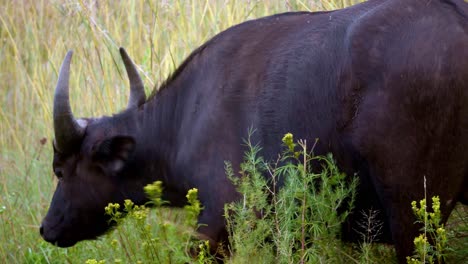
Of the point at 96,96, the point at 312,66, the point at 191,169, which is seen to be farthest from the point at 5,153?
the point at 312,66

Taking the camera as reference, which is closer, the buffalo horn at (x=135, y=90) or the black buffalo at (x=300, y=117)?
the black buffalo at (x=300, y=117)

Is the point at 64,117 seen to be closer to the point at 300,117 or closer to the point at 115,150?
the point at 115,150

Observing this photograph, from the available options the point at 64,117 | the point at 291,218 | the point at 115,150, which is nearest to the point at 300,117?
the point at 291,218

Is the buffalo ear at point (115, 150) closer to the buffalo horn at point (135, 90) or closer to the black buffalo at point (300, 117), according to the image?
the black buffalo at point (300, 117)

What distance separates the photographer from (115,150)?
582 cm

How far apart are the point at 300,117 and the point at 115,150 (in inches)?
59.2

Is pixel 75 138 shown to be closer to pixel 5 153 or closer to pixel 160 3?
pixel 160 3

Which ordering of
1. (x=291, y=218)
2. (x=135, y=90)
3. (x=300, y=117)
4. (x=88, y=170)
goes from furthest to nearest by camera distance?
(x=135, y=90) < (x=88, y=170) < (x=300, y=117) < (x=291, y=218)

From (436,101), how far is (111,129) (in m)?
2.44

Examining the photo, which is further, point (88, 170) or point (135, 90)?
point (135, 90)

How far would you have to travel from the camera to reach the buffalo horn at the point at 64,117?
220 inches

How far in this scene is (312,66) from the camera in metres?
4.79

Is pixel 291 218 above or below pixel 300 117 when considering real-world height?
below

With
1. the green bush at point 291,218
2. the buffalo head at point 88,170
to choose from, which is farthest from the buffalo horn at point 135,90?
the green bush at point 291,218
